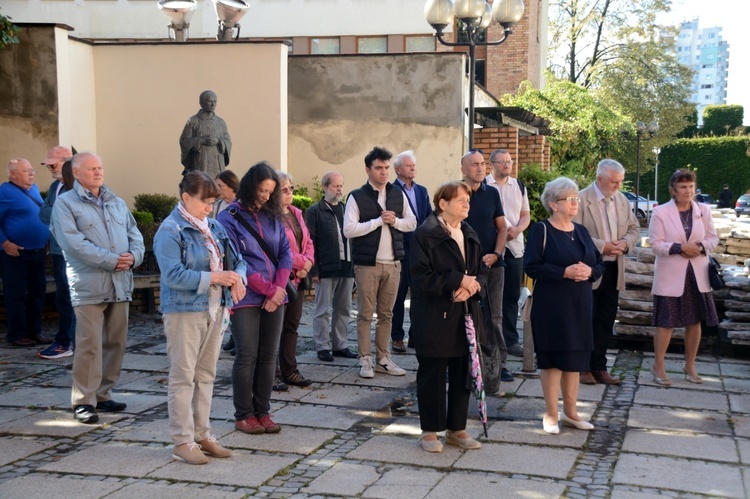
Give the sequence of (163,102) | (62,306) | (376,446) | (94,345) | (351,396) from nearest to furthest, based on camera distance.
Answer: (376,446)
(94,345)
(351,396)
(62,306)
(163,102)

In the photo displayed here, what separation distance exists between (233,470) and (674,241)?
444 centimetres

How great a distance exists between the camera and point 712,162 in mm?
51156

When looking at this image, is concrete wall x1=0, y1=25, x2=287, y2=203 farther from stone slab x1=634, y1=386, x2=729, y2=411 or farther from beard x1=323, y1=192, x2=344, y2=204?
stone slab x1=634, y1=386, x2=729, y2=411

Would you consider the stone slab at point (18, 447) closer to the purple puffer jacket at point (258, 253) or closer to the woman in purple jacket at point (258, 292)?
the woman in purple jacket at point (258, 292)

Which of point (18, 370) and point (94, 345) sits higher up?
point (94, 345)

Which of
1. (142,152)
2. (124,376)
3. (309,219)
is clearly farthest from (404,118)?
(124,376)

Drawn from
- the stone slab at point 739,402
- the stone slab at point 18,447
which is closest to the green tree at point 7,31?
the stone slab at point 18,447

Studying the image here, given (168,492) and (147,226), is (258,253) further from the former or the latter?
(147,226)

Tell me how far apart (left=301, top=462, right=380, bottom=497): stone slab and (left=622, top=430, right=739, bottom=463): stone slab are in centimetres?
170

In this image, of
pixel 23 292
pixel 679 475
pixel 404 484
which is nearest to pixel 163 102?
pixel 23 292

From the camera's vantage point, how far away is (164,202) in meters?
13.6

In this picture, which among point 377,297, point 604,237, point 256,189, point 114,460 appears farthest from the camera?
point 377,297

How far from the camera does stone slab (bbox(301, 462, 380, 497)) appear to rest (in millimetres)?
5047

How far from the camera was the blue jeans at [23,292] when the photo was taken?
954cm
